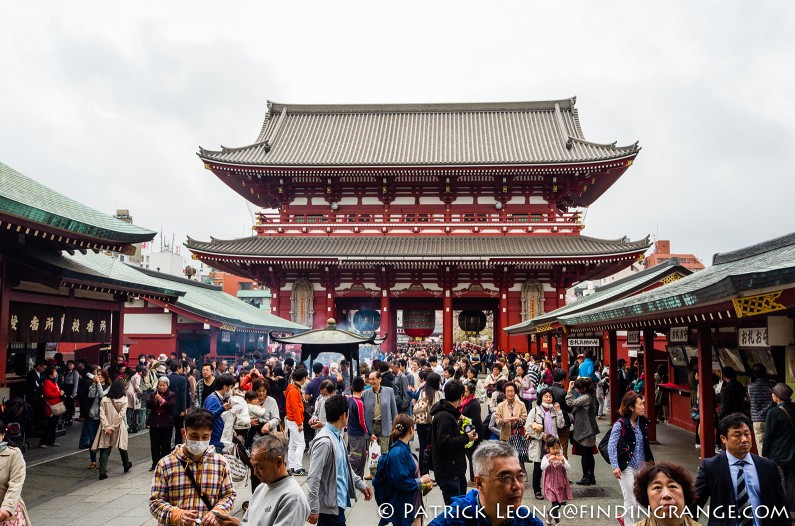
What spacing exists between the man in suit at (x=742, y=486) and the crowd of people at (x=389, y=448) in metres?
0.01

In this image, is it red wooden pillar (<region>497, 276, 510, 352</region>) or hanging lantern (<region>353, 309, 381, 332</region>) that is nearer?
red wooden pillar (<region>497, 276, 510, 352</region>)

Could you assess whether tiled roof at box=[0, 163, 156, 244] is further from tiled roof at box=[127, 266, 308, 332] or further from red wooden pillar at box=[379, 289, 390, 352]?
red wooden pillar at box=[379, 289, 390, 352]

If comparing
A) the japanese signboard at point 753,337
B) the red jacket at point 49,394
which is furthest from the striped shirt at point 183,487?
the red jacket at point 49,394

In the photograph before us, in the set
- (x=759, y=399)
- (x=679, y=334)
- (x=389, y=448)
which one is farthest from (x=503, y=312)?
(x=389, y=448)

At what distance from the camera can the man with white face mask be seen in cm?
437

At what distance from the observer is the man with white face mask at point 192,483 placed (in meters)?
4.37

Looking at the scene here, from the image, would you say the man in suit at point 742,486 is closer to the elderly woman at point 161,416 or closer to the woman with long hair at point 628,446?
the woman with long hair at point 628,446

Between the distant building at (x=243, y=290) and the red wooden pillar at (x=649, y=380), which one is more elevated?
the distant building at (x=243, y=290)

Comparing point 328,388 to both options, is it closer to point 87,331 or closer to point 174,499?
point 174,499

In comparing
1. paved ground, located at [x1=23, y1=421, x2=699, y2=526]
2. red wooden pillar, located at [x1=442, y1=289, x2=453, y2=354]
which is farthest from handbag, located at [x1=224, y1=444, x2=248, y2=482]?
red wooden pillar, located at [x1=442, y1=289, x2=453, y2=354]

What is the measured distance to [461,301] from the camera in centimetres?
3147

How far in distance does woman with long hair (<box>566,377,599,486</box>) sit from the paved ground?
296mm

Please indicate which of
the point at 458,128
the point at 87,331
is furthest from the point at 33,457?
the point at 458,128

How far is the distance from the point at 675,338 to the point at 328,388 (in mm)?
8799
